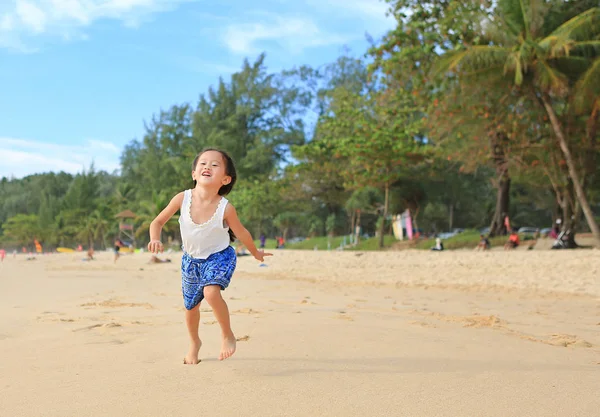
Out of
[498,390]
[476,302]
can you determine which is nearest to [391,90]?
[476,302]

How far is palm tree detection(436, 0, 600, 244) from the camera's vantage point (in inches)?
596

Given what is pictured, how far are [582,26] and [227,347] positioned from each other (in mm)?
15733

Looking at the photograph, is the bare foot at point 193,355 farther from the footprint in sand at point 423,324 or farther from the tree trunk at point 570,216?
the tree trunk at point 570,216

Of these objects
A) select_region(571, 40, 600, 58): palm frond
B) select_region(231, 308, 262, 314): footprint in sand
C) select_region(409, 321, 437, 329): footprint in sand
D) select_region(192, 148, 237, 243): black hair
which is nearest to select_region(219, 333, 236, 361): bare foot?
select_region(192, 148, 237, 243): black hair

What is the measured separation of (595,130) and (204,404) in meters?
18.6

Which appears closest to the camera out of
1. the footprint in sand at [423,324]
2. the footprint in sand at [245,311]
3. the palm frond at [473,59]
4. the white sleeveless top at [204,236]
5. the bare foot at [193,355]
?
the bare foot at [193,355]

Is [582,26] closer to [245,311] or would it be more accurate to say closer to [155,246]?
[245,311]

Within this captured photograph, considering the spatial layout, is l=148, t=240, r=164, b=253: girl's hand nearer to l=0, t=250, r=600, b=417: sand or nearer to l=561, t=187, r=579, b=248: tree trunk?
l=0, t=250, r=600, b=417: sand

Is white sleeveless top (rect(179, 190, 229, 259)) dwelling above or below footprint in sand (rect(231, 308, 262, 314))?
above

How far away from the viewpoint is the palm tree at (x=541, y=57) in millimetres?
15133

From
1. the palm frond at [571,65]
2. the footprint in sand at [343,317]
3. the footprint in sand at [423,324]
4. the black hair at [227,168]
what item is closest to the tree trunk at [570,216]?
the palm frond at [571,65]

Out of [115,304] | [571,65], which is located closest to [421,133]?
[571,65]

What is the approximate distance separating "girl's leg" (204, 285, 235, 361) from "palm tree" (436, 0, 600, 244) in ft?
43.5

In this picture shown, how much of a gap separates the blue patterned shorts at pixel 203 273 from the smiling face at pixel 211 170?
44cm
